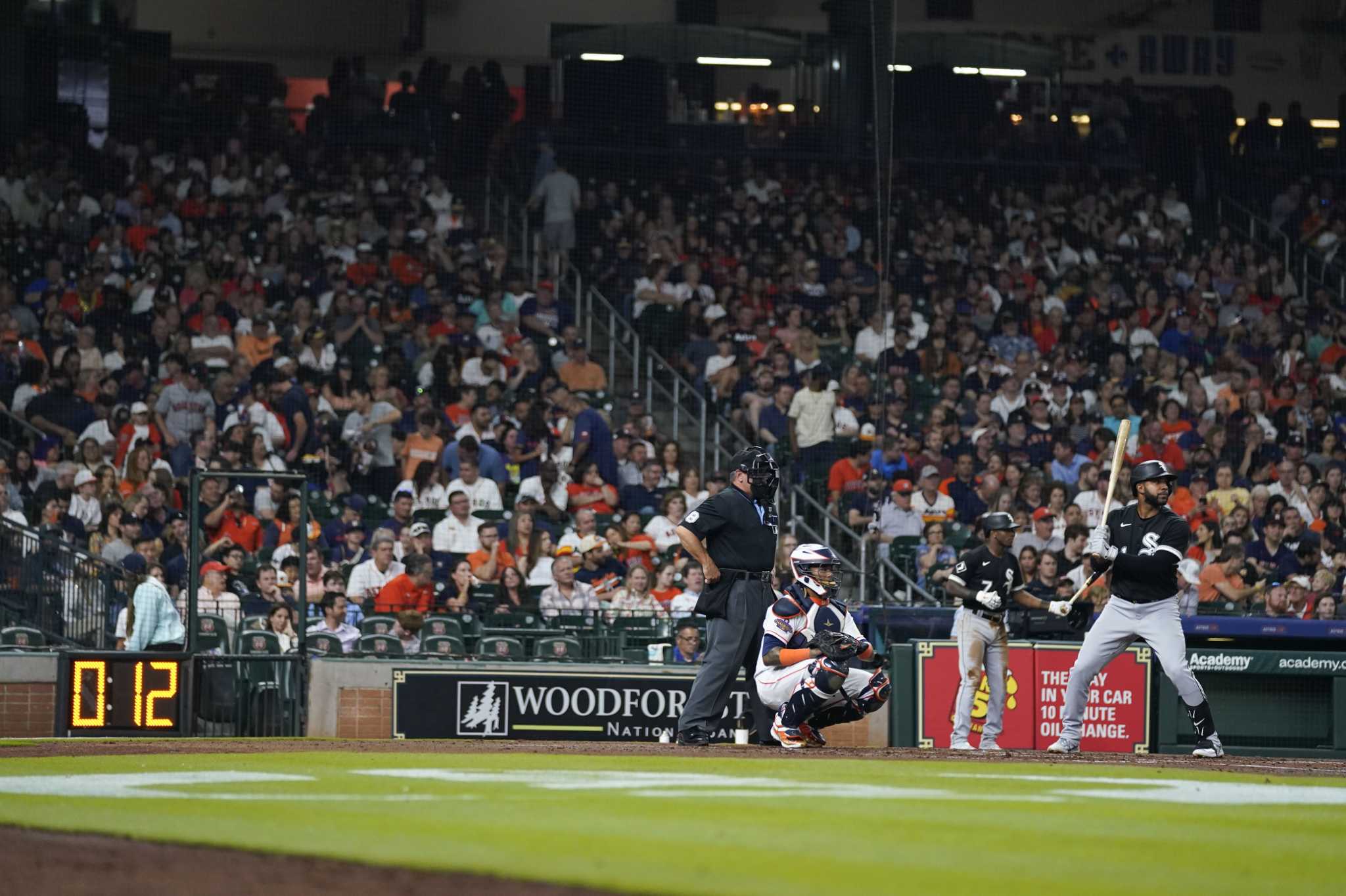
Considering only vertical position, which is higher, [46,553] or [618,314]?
[618,314]

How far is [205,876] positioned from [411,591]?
1160 centimetres

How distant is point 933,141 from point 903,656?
1406 centimetres

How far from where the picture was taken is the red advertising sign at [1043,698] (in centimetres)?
1575

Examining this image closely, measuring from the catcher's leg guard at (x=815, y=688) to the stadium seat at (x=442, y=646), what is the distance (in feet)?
16.5

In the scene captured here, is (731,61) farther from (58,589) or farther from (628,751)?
(628,751)

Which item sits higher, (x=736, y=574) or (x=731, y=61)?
(x=731, y=61)

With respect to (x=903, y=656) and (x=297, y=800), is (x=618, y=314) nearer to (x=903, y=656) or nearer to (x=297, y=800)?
(x=903, y=656)

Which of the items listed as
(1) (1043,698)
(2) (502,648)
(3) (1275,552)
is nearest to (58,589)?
(2) (502,648)

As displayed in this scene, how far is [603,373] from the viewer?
22.1 meters

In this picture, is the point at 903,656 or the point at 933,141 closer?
the point at 903,656

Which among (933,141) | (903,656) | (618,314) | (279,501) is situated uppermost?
(933,141)

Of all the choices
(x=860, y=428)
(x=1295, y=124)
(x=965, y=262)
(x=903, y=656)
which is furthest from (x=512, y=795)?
(x=1295, y=124)

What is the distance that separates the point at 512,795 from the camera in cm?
729

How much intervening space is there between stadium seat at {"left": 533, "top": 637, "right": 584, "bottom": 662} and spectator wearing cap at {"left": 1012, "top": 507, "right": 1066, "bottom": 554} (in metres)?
4.58
